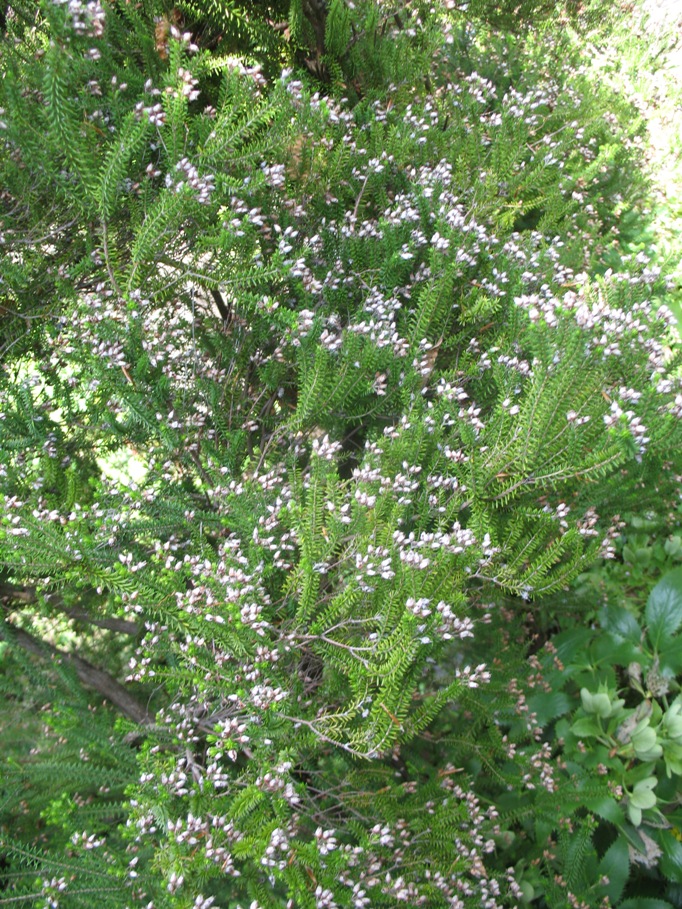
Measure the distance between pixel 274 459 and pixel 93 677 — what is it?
1.21m

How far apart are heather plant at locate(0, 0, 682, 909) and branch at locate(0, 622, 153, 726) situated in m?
0.02

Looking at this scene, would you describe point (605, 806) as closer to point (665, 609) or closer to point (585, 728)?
point (585, 728)

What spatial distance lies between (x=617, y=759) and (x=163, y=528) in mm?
2092

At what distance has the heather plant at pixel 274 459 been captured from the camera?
5.28 feet

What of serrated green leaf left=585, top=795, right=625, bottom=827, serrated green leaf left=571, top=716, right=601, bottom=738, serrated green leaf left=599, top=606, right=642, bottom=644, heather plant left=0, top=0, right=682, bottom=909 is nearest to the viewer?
heather plant left=0, top=0, right=682, bottom=909


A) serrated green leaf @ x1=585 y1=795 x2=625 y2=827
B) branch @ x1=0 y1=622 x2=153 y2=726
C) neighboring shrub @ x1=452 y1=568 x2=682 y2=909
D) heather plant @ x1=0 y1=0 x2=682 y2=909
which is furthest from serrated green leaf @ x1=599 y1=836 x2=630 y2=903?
branch @ x1=0 y1=622 x2=153 y2=726

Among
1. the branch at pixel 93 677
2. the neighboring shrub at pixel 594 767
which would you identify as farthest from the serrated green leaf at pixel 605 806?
the branch at pixel 93 677

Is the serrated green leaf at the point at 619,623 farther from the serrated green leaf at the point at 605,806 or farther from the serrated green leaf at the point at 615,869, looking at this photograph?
the serrated green leaf at the point at 615,869

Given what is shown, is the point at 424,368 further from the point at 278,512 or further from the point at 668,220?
the point at 668,220

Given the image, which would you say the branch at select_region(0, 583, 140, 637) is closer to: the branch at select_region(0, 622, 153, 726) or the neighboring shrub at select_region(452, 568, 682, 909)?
the branch at select_region(0, 622, 153, 726)

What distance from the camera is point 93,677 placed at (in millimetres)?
2533

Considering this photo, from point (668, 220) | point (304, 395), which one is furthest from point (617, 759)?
point (668, 220)

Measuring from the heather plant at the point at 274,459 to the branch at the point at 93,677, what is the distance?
0.05 ft

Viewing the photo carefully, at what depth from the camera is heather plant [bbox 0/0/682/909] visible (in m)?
1.61
